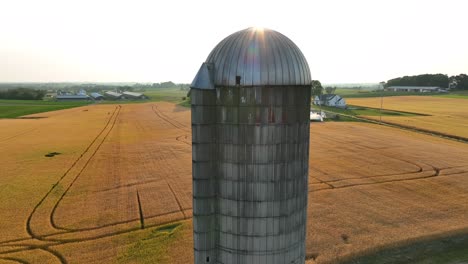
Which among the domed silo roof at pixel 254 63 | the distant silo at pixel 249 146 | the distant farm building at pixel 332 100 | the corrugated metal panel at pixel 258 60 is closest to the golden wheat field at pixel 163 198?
the distant silo at pixel 249 146

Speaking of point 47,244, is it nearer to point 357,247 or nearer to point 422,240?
point 357,247

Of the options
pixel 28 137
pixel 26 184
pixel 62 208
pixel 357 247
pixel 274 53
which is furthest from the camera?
pixel 28 137

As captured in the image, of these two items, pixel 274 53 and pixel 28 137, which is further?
pixel 28 137

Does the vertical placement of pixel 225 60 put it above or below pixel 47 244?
above

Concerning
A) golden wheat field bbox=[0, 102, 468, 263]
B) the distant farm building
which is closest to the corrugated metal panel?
golden wheat field bbox=[0, 102, 468, 263]

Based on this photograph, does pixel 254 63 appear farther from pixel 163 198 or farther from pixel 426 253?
pixel 163 198

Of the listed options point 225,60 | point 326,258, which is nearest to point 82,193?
point 326,258
